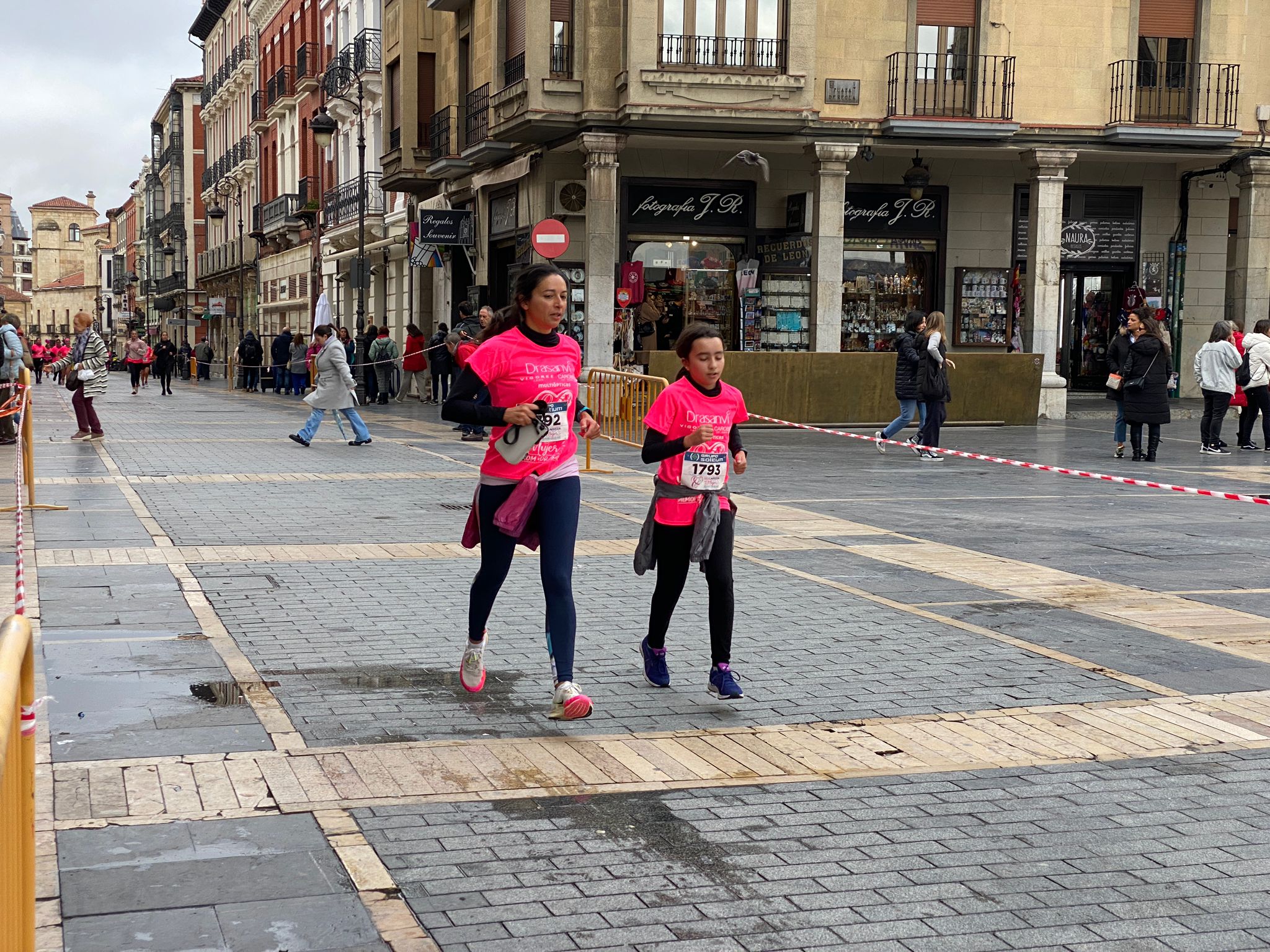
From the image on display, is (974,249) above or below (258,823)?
above

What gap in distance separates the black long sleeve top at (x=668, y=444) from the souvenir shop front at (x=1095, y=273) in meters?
22.7

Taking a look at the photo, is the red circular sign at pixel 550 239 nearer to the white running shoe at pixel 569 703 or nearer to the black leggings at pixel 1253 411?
the black leggings at pixel 1253 411

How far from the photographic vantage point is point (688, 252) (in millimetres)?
26891

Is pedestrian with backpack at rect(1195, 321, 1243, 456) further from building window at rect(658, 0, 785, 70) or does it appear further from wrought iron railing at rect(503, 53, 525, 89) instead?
wrought iron railing at rect(503, 53, 525, 89)

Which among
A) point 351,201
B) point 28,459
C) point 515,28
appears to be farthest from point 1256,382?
point 351,201

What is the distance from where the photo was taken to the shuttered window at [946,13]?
1006 inches

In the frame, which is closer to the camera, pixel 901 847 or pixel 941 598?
pixel 901 847

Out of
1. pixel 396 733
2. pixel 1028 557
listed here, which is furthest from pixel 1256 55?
pixel 396 733

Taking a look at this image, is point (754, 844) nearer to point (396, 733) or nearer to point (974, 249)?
point (396, 733)

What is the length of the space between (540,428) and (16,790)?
3.39 meters

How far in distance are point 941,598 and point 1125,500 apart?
5956 millimetres

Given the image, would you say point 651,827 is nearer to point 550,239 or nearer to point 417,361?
point 550,239

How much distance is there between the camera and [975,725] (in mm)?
5711

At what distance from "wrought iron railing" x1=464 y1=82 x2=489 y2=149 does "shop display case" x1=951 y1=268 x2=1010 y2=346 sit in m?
9.20
